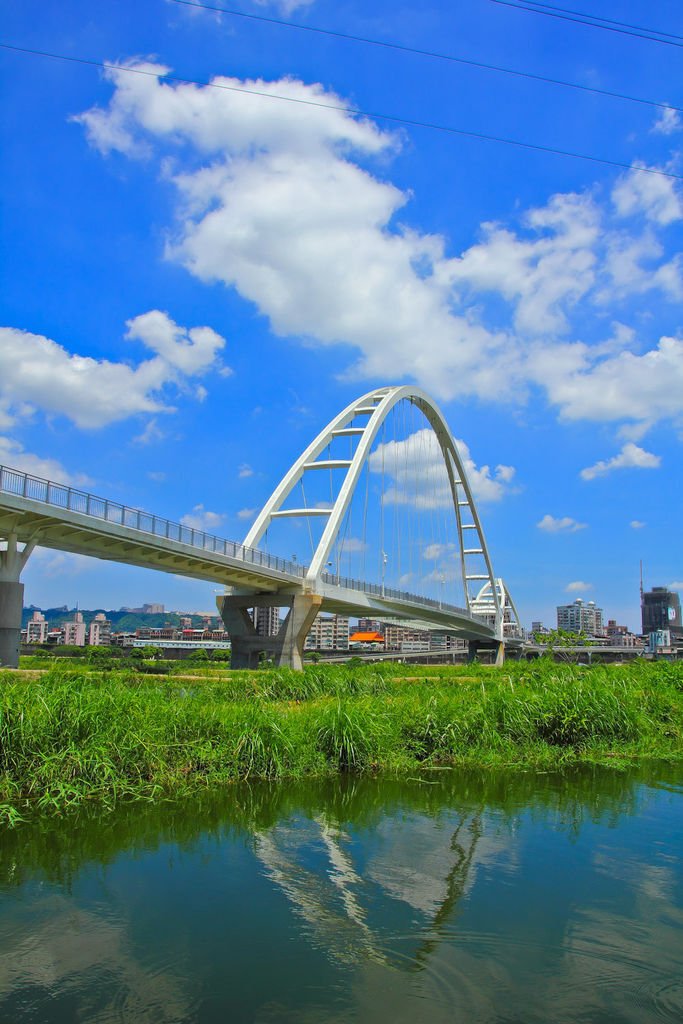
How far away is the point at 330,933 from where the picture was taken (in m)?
5.48

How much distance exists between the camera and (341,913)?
586 centimetres

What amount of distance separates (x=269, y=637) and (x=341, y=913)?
33585 millimetres

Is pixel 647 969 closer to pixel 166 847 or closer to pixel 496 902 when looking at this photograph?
pixel 496 902

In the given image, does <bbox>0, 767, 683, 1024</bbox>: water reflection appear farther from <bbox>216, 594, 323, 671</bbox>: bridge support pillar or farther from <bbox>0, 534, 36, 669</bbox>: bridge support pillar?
<bbox>216, 594, 323, 671</bbox>: bridge support pillar

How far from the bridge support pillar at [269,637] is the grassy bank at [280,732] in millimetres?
21449

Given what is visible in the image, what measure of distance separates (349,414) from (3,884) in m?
42.3

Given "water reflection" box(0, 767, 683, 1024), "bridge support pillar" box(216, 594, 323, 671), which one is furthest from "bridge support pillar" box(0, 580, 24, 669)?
"water reflection" box(0, 767, 683, 1024)

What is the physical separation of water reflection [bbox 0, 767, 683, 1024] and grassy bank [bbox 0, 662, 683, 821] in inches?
33.1

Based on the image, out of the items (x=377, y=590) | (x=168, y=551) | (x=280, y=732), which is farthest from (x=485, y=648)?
(x=280, y=732)

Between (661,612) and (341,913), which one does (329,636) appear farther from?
(341,913)

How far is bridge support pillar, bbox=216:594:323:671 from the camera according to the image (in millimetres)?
38500

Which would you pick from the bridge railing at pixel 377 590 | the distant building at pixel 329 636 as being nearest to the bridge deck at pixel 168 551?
the bridge railing at pixel 377 590

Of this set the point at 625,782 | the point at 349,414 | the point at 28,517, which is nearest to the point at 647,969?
the point at 625,782


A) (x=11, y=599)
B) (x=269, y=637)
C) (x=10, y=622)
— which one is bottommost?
(x=269, y=637)
